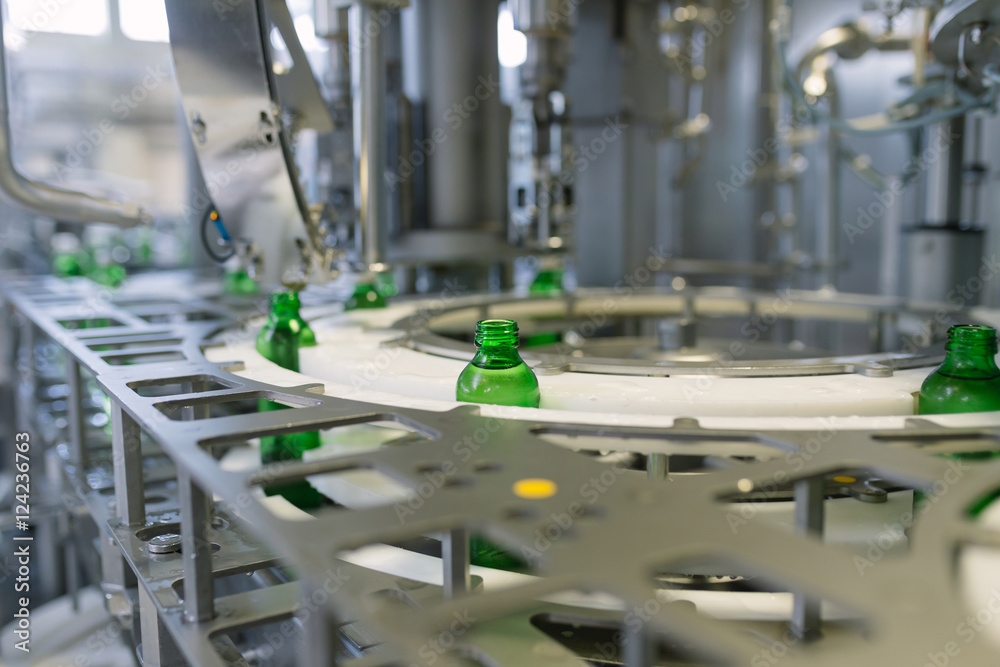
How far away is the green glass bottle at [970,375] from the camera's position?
0.83 m

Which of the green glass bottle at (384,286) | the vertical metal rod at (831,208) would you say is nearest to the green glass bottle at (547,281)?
the green glass bottle at (384,286)

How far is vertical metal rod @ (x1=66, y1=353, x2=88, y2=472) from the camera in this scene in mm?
1266

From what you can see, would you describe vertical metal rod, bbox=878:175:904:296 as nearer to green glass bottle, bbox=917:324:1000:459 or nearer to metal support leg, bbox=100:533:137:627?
green glass bottle, bbox=917:324:1000:459

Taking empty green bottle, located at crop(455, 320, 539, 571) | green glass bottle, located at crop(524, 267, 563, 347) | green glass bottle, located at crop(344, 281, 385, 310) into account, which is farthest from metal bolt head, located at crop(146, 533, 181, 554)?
green glass bottle, located at crop(524, 267, 563, 347)

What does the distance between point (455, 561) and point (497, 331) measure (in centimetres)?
27

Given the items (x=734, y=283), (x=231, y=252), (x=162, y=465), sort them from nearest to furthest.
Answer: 1. (x=231, y=252)
2. (x=162, y=465)
3. (x=734, y=283)

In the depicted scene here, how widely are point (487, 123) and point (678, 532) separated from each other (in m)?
1.79

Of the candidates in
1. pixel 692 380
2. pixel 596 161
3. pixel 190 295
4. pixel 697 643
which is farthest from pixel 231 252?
pixel 596 161

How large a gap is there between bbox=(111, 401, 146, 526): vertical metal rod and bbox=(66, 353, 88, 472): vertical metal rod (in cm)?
39

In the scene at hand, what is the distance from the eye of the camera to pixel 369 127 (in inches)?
54.2

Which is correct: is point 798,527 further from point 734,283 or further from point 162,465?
point 734,283

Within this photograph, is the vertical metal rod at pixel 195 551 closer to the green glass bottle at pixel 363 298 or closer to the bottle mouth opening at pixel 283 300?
the bottle mouth opening at pixel 283 300

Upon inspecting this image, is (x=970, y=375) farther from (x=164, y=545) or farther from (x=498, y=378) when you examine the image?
(x=164, y=545)

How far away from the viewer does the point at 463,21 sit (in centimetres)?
209
